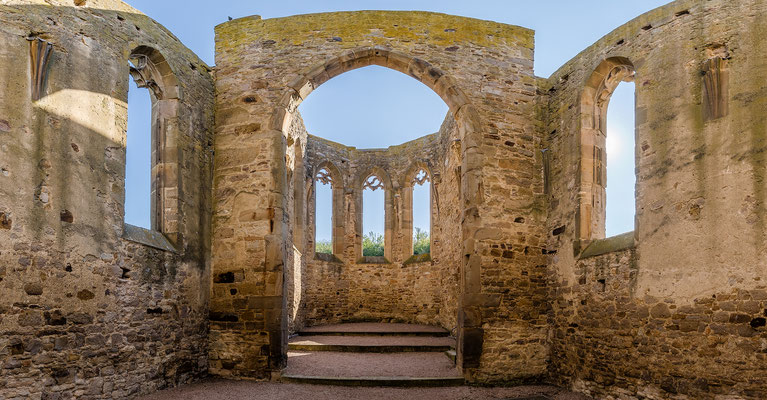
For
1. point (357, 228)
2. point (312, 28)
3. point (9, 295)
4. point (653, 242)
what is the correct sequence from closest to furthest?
point (9, 295) → point (653, 242) → point (312, 28) → point (357, 228)

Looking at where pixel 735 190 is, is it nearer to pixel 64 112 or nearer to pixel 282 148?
pixel 282 148

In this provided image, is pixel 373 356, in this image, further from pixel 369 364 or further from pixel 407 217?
pixel 407 217

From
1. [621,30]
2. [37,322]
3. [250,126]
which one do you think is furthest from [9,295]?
[621,30]

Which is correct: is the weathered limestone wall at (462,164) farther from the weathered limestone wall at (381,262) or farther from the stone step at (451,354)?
the weathered limestone wall at (381,262)

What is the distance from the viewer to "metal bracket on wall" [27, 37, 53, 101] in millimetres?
5715

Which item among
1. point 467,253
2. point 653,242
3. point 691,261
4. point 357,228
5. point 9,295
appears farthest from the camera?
point 357,228

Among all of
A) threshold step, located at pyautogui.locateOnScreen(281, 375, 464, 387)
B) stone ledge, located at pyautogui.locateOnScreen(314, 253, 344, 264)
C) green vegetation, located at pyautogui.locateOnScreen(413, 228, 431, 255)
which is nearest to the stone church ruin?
threshold step, located at pyautogui.locateOnScreen(281, 375, 464, 387)

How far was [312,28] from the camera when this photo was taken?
912 centimetres

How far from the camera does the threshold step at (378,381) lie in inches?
312

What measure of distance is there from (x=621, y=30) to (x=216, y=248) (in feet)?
22.7

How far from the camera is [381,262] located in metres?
15.2

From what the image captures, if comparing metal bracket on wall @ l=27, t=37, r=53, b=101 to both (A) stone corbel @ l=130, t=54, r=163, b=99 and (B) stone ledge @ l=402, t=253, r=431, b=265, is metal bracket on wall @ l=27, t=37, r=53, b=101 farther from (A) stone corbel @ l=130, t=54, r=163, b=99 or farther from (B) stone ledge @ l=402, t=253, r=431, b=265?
(B) stone ledge @ l=402, t=253, r=431, b=265

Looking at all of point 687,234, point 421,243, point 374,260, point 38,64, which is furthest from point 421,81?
point 421,243

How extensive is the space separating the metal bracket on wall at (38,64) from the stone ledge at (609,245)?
7114 mm
